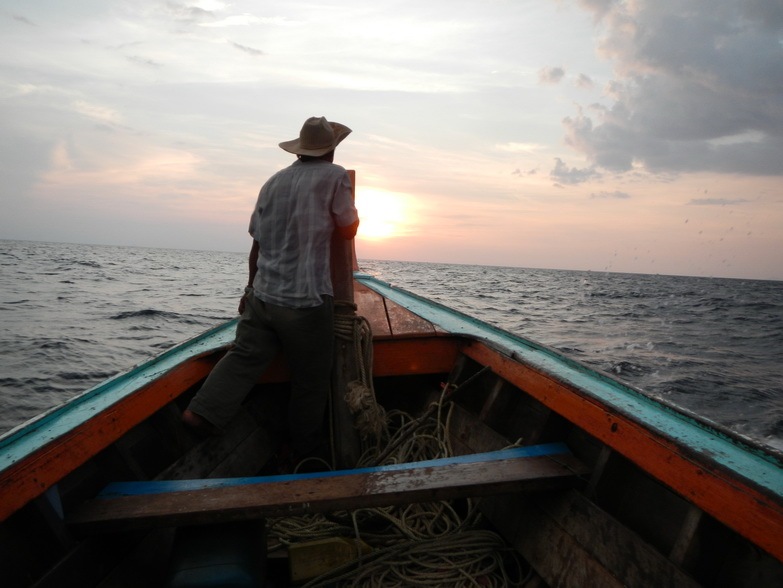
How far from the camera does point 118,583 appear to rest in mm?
1694

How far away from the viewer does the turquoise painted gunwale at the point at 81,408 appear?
1.64m

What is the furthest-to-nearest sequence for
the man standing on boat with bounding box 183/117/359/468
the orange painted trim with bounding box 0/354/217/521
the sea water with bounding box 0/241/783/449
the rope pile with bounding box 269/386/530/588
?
the sea water with bounding box 0/241/783/449 → the man standing on boat with bounding box 183/117/359/468 → the rope pile with bounding box 269/386/530/588 → the orange painted trim with bounding box 0/354/217/521

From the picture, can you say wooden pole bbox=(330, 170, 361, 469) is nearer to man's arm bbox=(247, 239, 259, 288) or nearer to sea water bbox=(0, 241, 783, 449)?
man's arm bbox=(247, 239, 259, 288)

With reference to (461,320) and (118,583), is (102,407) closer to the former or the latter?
(118,583)

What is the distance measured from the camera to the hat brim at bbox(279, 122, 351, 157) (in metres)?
2.40

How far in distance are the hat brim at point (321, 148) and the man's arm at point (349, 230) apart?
36 centimetres

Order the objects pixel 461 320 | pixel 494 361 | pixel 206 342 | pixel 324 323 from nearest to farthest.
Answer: pixel 324 323 < pixel 494 361 < pixel 206 342 < pixel 461 320

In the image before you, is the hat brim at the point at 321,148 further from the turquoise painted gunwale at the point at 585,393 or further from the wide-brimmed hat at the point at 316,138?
the turquoise painted gunwale at the point at 585,393

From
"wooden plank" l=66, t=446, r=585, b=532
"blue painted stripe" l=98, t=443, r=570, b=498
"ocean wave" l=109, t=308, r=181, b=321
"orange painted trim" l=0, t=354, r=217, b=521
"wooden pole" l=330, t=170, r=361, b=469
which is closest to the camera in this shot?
"orange painted trim" l=0, t=354, r=217, b=521

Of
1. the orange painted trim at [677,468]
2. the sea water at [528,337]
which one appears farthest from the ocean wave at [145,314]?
the orange painted trim at [677,468]

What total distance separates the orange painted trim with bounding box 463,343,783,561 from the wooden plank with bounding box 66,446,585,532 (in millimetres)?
221

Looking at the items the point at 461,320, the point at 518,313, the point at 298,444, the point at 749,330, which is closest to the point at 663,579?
the point at 298,444

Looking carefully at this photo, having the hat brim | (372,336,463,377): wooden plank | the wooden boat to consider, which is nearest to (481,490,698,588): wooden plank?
the wooden boat

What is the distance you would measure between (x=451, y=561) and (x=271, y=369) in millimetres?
1319
